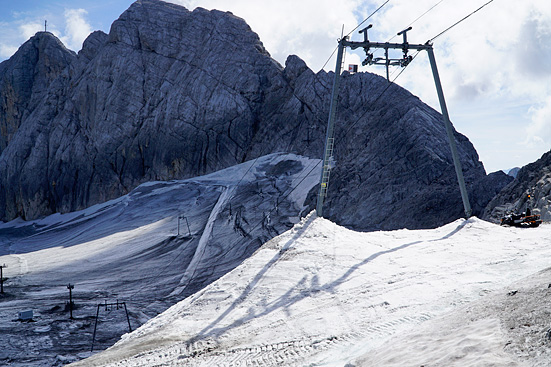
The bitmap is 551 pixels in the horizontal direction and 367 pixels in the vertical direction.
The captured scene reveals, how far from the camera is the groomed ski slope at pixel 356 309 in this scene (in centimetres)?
674

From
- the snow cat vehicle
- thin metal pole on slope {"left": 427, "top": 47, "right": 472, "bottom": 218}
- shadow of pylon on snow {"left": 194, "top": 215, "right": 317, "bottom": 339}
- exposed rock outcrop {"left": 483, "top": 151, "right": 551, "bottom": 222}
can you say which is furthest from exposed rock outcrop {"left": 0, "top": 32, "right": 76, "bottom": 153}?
the snow cat vehicle

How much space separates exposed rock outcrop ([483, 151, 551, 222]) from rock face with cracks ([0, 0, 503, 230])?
808cm

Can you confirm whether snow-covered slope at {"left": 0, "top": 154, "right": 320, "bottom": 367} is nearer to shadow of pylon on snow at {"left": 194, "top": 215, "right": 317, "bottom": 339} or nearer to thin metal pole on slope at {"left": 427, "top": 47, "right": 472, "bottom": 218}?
shadow of pylon on snow at {"left": 194, "top": 215, "right": 317, "bottom": 339}

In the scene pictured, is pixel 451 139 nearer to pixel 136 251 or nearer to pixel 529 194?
pixel 529 194

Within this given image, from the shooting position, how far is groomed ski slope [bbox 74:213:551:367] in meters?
6.74

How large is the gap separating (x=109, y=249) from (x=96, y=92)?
30.7 metres

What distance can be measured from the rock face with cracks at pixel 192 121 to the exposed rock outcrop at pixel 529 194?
8.08 m

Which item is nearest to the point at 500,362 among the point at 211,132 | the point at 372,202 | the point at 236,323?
the point at 236,323

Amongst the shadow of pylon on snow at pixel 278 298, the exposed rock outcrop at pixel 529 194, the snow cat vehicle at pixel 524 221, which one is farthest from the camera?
the exposed rock outcrop at pixel 529 194

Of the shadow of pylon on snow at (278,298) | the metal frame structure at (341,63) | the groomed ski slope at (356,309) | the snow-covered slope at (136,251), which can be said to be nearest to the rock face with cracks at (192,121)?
the snow-covered slope at (136,251)

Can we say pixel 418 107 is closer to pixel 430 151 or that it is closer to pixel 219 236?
pixel 430 151

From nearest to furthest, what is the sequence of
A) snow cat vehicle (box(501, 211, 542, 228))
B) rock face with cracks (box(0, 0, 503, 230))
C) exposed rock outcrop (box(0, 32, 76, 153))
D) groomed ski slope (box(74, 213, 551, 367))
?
groomed ski slope (box(74, 213, 551, 367)), snow cat vehicle (box(501, 211, 542, 228)), rock face with cracks (box(0, 0, 503, 230)), exposed rock outcrop (box(0, 32, 76, 153))

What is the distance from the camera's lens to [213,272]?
33250 millimetres

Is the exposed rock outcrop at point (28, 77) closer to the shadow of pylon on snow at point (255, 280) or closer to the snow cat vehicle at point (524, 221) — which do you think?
the shadow of pylon on snow at point (255, 280)
